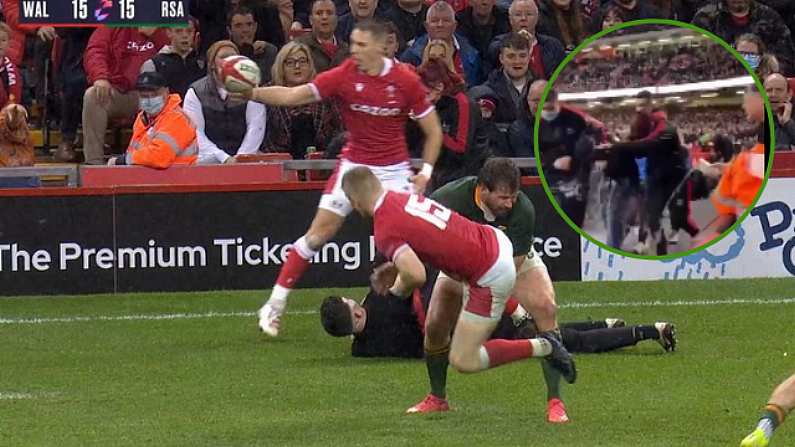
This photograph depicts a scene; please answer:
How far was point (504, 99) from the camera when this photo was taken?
57.3 feet

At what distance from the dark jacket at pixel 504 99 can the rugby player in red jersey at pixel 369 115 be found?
4217 millimetres

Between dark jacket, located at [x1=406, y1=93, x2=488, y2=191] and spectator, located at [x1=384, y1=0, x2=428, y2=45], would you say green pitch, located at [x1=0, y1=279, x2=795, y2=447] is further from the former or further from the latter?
spectator, located at [x1=384, y1=0, x2=428, y2=45]

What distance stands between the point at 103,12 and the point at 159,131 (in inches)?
153

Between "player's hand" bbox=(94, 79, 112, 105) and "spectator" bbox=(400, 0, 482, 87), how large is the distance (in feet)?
9.13

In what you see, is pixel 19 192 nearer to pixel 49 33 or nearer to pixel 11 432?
pixel 49 33

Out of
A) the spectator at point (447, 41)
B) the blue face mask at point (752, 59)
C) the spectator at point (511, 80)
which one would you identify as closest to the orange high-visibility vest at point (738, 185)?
the blue face mask at point (752, 59)

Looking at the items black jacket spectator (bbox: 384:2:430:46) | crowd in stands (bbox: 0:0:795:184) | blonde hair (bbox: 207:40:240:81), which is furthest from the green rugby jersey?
black jacket spectator (bbox: 384:2:430:46)

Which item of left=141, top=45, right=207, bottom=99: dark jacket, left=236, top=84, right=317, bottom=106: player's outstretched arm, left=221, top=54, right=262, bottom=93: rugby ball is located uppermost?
left=221, top=54, right=262, bottom=93: rugby ball

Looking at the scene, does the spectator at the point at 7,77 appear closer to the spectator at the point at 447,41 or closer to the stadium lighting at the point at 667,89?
the spectator at the point at 447,41

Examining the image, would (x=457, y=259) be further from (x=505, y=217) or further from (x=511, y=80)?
(x=511, y=80)

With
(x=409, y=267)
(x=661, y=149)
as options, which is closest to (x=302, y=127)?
(x=661, y=149)

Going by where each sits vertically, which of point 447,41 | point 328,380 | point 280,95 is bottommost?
point 328,380

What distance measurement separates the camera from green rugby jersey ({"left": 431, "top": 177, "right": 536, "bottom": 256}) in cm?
1103

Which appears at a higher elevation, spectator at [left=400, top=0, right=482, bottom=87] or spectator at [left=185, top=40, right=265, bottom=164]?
spectator at [left=400, top=0, right=482, bottom=87]
